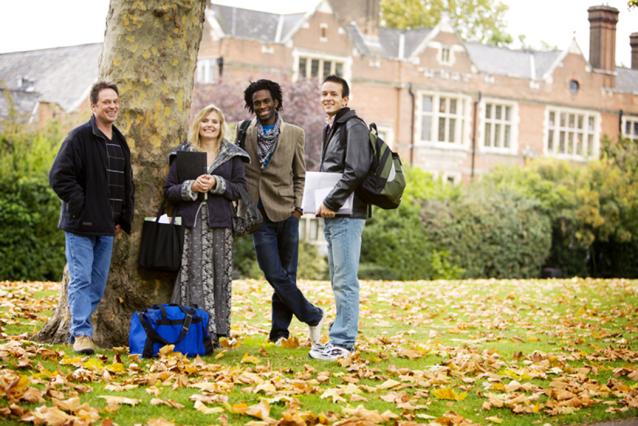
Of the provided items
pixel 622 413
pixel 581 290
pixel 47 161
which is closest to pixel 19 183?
pixel 47 161

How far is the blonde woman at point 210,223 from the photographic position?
748 cm

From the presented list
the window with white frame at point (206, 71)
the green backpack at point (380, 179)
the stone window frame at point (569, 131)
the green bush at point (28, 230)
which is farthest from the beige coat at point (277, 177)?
the stone window frame at point (569, 131)

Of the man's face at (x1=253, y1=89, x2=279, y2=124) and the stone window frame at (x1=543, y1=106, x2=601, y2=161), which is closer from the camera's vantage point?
the man's face at (x1=253, y1=89, x2=279, y2=124)

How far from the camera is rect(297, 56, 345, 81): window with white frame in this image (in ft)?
114

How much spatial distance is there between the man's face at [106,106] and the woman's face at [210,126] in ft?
2.17

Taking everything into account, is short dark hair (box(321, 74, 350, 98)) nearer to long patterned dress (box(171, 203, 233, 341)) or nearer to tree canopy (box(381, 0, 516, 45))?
long patterned dress (box(171, 203, 233, 341))

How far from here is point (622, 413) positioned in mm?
6340

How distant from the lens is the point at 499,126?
40.3 m

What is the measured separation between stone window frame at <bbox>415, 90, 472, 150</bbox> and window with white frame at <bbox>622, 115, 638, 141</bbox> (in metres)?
8.61

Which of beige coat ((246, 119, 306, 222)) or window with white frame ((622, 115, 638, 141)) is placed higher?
window with white frame ((622, 115, 638, 141))

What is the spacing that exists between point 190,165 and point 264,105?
0.73 metres

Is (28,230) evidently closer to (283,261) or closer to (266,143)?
(283,261)

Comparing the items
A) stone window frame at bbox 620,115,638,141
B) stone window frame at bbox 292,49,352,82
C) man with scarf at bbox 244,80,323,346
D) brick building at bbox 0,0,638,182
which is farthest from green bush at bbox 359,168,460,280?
stone window frame at bbox 620,115,638,141

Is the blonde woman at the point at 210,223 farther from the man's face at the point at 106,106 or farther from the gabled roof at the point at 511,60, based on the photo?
the gabled roof at the point at 511,60
